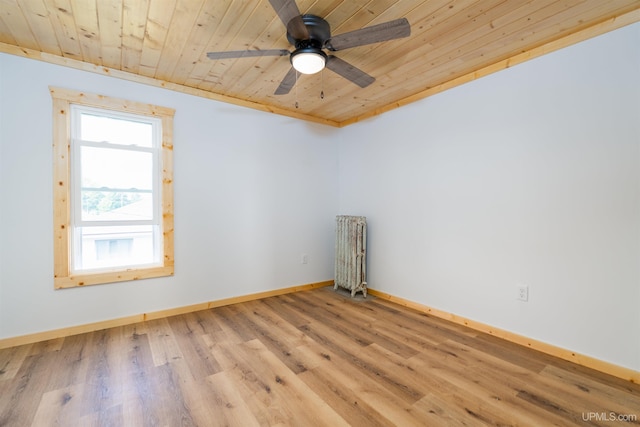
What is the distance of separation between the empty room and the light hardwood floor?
16 mm

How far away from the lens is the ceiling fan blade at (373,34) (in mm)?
1556

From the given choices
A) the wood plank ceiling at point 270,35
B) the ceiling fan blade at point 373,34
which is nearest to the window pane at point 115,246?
the wood plank ceiling at point 270,35

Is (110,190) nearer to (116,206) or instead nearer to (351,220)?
(116,206)

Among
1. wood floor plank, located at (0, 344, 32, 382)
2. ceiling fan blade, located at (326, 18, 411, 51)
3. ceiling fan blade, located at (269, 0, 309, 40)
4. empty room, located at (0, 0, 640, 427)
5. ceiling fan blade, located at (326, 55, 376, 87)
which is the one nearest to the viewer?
ceiling fan blade, located at (269, 0, 309, 40)

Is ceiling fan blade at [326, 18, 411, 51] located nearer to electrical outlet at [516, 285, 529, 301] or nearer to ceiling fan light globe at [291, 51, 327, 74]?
ceiling fan light globe at [291, 51, 327, 74]

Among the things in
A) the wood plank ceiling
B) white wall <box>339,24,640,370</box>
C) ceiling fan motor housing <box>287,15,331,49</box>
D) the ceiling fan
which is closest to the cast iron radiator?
white wall <box>339,24,640,370</box>

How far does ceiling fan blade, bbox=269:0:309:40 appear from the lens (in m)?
1.45

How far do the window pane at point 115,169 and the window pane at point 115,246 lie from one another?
431 millimetres

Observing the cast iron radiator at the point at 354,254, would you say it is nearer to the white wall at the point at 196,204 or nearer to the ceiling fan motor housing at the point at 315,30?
the white wall at the point at 196,204

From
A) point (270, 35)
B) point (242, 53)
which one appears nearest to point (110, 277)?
point (242, 53)

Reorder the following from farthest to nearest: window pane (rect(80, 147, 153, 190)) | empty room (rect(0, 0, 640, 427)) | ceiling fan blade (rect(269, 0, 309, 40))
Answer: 1. window pane (rect(80, 147, 153, 190))
2. empty room (rect(0, 0, 640, 427))
3. ceiling fan blade (rect(269, 0, 309, 40))

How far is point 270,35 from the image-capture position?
2.06 meters

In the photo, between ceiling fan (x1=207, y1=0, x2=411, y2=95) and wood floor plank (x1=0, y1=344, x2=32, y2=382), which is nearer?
ceiling fan (x1=207, y1=0, x2=411, y2=95)

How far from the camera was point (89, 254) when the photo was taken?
103 inches
